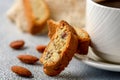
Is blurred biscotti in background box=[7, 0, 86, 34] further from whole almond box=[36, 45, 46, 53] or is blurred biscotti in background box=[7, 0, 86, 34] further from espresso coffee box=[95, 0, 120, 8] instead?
espresso coffee box=[95, 0, 120, 8]

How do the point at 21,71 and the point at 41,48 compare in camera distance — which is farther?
the point at 41,48

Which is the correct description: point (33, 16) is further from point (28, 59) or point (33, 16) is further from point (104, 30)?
point (104, 30)

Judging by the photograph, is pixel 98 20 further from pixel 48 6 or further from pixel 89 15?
pixel 48 6

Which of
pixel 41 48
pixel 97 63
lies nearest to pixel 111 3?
pixel 97 63

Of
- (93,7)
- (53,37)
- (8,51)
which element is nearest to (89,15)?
(93,7)

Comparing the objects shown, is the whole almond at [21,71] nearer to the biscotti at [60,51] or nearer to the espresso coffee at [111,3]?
the biscotti at [60,51]

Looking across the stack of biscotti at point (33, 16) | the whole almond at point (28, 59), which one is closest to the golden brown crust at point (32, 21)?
the stack of biscotti at point (33, 16)
